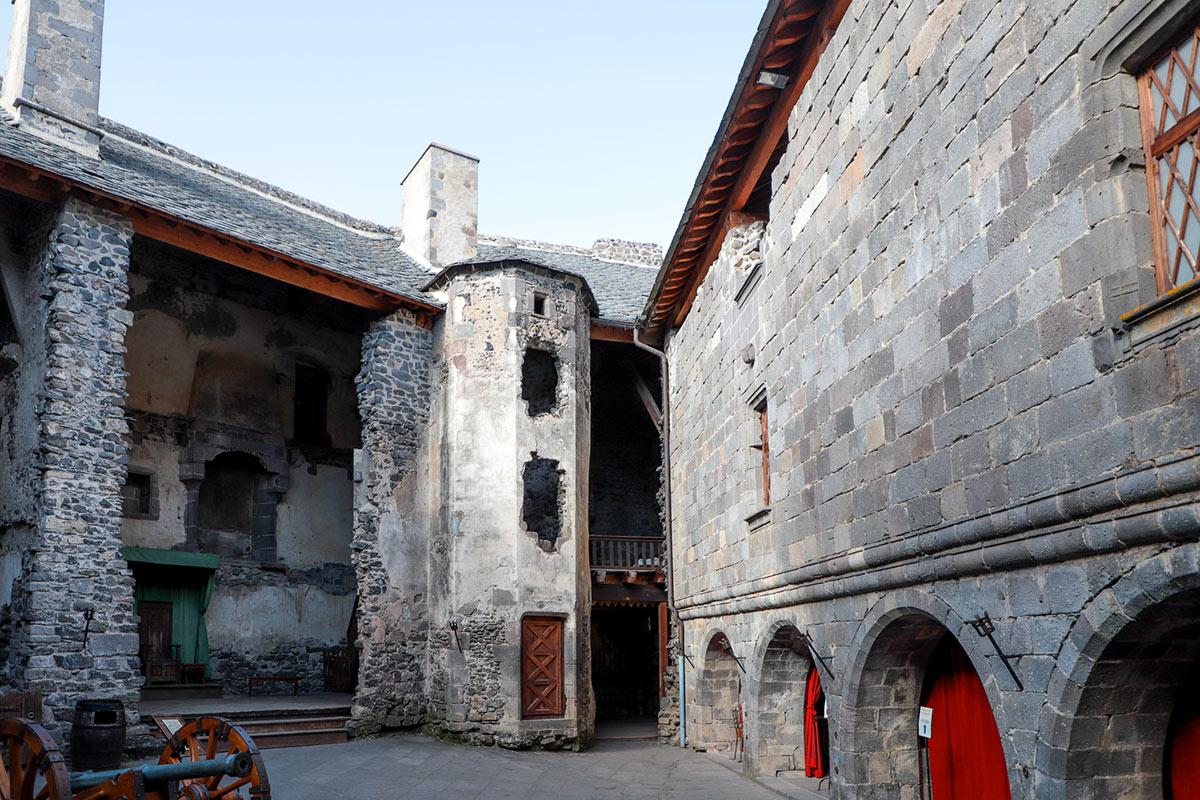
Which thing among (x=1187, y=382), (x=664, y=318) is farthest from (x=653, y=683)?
(x=1187, y=382)

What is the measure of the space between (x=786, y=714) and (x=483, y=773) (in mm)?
3582

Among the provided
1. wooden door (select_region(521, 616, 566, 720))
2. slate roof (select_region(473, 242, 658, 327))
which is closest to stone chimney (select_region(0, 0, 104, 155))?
slate roof (select_region(473, 242, 658, 327))

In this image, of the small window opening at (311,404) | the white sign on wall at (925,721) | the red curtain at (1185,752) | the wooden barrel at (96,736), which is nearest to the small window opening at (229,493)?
the small window opening at (311,404)

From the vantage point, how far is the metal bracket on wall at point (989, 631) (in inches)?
217

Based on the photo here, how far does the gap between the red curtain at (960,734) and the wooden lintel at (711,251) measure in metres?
5.87

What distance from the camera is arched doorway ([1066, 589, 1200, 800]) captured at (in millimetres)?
4926

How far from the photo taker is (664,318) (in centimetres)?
1623

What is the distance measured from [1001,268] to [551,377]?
1528 cm

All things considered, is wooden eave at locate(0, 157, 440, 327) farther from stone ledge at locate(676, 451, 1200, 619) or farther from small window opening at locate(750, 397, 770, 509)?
stone ledge at locate(676, 451, 1200, 619)

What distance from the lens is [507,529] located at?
14531 millimetres

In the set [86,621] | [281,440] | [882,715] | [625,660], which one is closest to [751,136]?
[882,715]

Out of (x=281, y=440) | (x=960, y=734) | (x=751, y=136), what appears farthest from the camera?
(x=281, y=440)

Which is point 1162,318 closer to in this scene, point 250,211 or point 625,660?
point 250,211

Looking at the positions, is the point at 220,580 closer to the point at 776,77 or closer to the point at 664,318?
A: the point at 664,318
